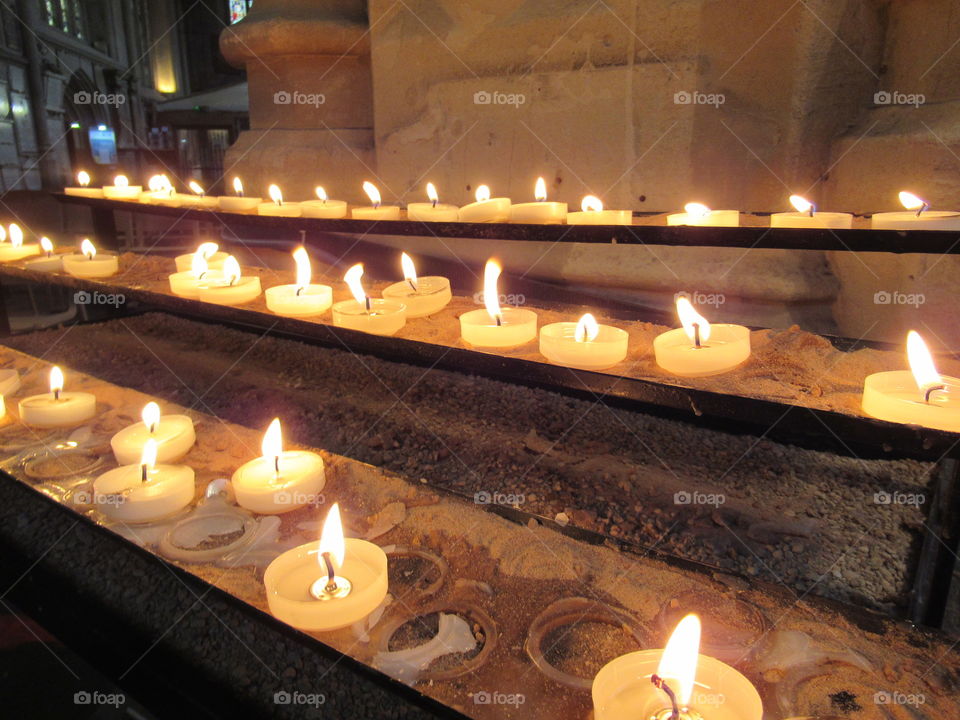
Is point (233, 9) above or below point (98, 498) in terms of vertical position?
above

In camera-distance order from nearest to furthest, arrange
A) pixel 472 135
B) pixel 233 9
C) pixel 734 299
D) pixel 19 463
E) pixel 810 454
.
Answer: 1. pixel 19 463
2. pixel 810 454
3. pixel 734 299
4. pixel 472 135
5. pixel 233 9

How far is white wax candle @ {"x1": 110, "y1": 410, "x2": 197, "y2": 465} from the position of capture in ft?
6.46

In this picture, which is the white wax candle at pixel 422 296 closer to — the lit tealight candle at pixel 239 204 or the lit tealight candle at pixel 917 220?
the lit tealight candle at pixel 239 204

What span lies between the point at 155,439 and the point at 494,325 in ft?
3.75

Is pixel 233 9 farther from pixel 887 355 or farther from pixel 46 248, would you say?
pixel 887 355

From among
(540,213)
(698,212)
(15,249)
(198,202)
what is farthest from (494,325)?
(15,249)

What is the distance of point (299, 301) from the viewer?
2.34 m

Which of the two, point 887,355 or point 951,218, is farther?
point 887,355

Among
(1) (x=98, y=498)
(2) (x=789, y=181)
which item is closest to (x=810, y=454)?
(2) (x=789, y=181)

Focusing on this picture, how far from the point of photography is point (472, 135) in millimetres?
3629

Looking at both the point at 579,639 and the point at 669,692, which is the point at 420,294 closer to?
the point at 579,639

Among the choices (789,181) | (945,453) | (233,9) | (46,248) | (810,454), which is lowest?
(810,454)

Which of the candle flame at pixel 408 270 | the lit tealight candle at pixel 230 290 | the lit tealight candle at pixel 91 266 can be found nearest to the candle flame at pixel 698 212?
the candle flame at pixel 408 270

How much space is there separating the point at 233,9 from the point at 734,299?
80.0 ft
